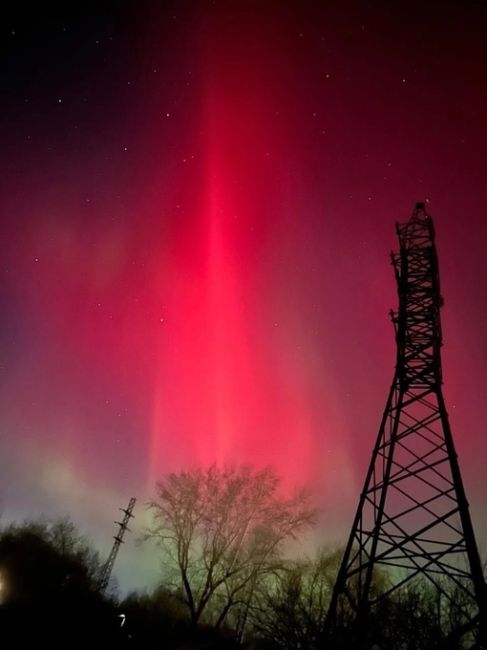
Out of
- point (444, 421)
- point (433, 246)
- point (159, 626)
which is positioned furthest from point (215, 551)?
point (433, 246)

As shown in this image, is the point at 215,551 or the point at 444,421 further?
the point at 215,551

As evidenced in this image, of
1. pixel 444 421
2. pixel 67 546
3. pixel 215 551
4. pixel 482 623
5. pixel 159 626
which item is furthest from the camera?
pixel 67 546

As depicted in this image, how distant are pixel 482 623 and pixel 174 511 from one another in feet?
60.3

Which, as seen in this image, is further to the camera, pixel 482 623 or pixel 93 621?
pixel 93 621

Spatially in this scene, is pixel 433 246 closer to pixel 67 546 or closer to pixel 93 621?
pixel 93 621

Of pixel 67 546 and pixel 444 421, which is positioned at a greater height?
pixel 444 421

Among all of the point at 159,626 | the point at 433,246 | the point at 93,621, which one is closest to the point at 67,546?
the point at 159,626

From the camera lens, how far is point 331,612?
24.4 ft

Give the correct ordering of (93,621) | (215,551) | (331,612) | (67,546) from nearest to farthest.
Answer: (331,612)
(93,621)
(215,551)
(67,546)

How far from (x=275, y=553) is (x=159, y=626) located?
1424cm

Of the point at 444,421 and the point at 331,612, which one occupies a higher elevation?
the point at 444,421

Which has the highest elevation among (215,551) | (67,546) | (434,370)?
(434,370)

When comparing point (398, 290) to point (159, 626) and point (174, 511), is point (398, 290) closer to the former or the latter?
point (174, 511)

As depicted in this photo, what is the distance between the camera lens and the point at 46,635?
616 inches
